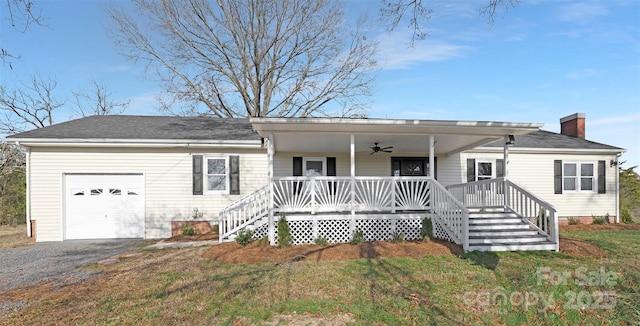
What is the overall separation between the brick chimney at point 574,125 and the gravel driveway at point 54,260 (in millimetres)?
18545

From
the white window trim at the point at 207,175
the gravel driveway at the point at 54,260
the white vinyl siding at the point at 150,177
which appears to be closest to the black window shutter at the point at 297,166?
the white vinyl siding at the point at 150,177

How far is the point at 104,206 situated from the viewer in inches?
429

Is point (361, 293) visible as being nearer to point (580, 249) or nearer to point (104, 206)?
point (580, 249)

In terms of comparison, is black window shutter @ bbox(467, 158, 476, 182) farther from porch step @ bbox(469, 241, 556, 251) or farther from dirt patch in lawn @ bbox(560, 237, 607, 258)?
porch step @ bbox(469, 241, 556, 251)

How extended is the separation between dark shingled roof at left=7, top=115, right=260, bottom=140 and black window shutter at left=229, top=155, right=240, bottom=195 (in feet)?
2.48

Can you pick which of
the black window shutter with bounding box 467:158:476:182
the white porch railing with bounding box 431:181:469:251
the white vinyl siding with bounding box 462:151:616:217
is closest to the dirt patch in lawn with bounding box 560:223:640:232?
the white vinyl siding with bounding box 462:151:616:217

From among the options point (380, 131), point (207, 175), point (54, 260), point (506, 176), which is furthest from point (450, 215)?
point (54, 260)

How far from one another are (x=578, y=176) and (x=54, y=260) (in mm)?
17929

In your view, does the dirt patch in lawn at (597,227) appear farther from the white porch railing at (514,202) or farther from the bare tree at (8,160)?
the bare tree at (8,160)

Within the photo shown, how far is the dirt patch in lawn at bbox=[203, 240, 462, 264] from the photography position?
7176 mm

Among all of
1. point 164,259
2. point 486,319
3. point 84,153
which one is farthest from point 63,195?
point 486,319

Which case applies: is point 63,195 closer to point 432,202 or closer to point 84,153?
point 84,153

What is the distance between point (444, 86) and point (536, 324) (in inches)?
433

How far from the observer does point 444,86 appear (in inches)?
531
